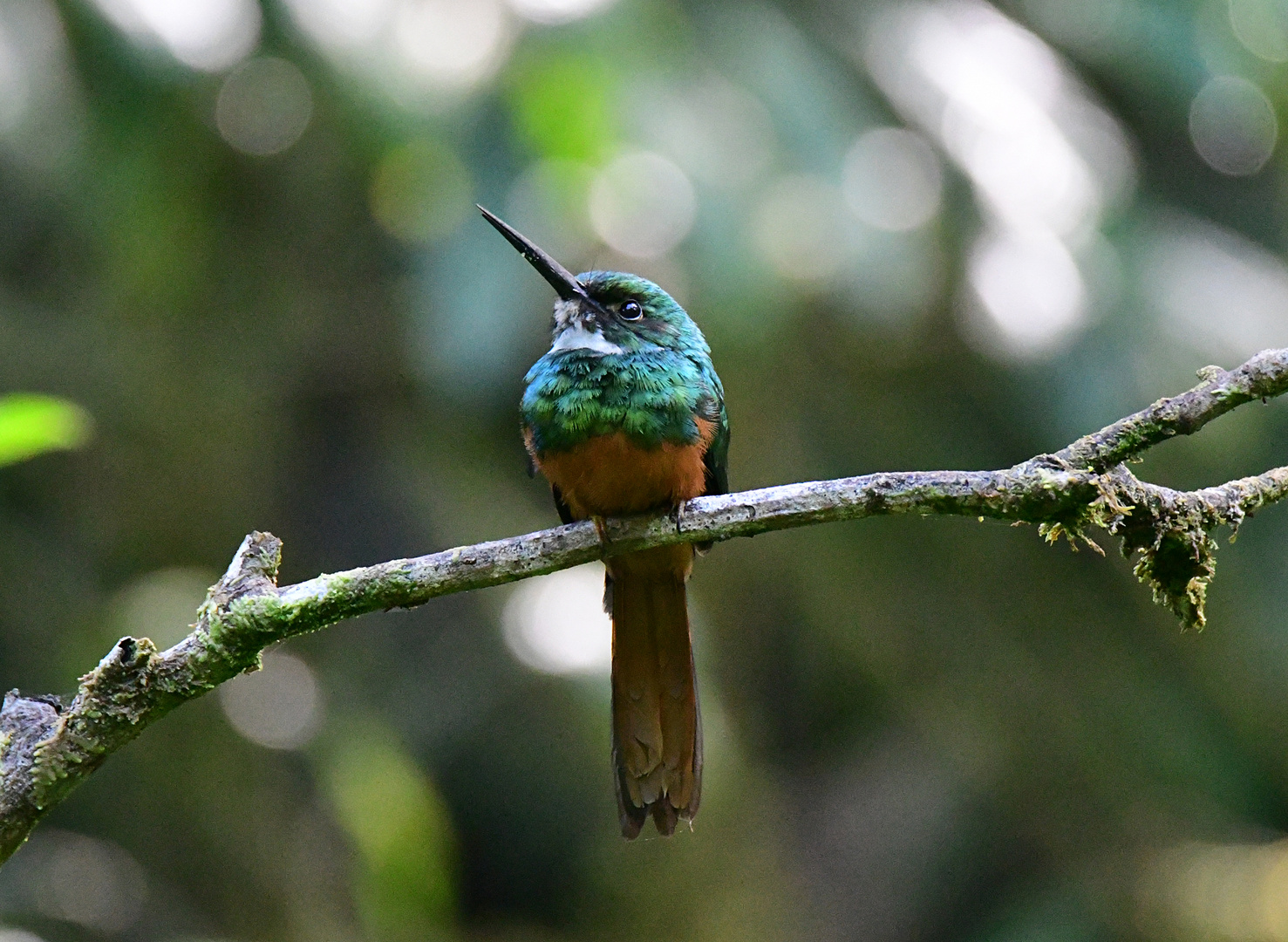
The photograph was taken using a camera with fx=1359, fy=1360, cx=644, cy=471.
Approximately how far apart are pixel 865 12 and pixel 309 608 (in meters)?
3.54

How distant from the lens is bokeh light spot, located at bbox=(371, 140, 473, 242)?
134 inches

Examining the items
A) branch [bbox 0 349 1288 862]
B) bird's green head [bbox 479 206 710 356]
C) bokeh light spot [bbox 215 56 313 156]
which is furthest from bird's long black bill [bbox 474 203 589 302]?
bokeh light spot [bbox 215 56 313 156]

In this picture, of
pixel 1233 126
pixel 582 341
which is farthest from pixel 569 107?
pixel 1233 126

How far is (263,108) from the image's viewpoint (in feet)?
14.1

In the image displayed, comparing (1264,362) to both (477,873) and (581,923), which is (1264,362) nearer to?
(581,923)

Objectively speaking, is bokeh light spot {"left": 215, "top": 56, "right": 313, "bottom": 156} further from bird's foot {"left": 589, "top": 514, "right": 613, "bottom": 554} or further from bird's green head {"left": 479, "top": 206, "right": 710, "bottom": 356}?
bird's foot {"left": 589, "top": 514, "right": 613, "bottom": 554}

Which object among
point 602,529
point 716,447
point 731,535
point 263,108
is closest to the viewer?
point 731,535

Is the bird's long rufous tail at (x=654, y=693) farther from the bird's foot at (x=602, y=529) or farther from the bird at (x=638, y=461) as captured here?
the bird's foot at (x=602, y=529)

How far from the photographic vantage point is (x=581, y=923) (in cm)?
454

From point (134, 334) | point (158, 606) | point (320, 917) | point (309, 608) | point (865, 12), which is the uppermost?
point (865, 12)

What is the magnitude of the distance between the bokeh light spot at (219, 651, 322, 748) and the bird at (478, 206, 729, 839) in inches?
64.4

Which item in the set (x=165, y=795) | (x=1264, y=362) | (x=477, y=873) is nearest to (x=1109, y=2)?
(x=1264, y=362)

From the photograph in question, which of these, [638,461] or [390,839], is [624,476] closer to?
[638,461]

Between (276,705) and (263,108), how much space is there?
1.86 metres
